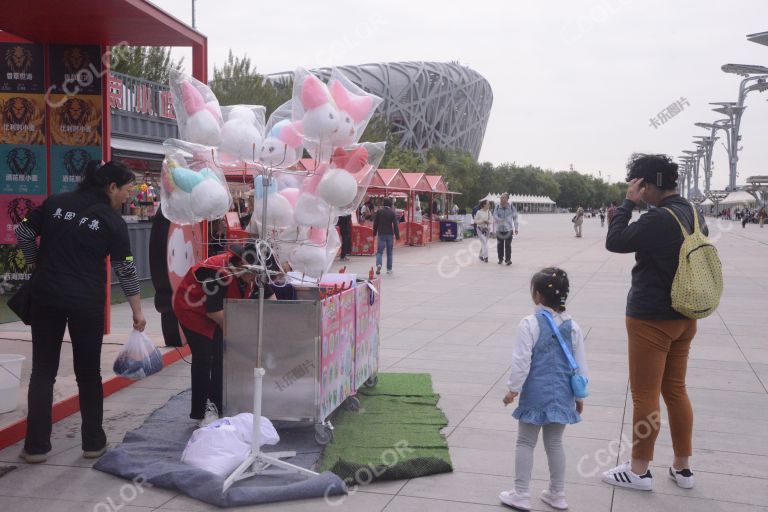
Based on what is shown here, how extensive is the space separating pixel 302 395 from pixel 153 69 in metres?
32.0

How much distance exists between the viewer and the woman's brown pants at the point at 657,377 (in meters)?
4.29

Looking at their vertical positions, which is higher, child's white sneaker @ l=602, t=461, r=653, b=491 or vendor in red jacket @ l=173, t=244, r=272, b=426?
vendor in red jacket @ l=173, t=244, r=272, b=426

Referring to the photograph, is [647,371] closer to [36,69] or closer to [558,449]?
[558,449]

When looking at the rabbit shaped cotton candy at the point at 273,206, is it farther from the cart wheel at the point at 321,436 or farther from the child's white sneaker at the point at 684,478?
the child's white sneaker at the point at 684,478

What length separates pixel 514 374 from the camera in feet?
13.0

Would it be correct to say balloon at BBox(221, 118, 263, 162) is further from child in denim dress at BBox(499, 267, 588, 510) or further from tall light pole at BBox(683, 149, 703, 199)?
tall light pole at BBox(683, 149, 703, 199)

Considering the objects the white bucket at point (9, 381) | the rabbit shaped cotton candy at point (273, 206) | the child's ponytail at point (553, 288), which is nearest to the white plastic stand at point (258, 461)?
the rabbit shaped cotton candy at point (273, 206)

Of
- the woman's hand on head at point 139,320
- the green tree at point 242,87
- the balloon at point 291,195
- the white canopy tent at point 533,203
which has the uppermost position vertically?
the green tree at point 242,87

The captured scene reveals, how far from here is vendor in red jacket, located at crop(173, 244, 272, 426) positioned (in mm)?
5023

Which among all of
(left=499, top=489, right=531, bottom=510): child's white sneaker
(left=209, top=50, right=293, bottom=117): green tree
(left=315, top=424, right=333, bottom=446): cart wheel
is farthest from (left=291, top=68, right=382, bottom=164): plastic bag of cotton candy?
(left=209, top=50, right=293, bottom=117): green tree

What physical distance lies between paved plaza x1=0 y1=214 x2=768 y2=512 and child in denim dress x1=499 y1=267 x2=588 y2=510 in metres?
0.25

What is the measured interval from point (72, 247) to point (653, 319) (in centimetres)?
331

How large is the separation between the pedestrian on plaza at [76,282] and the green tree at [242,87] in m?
29.8

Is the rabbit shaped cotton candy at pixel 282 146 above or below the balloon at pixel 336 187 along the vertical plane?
above
